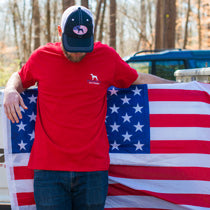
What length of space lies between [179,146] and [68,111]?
1363 millimetres

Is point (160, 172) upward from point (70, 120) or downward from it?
downward

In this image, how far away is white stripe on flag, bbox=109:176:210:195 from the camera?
3.20 m

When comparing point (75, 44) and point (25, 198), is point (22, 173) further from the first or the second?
point (75, 44)

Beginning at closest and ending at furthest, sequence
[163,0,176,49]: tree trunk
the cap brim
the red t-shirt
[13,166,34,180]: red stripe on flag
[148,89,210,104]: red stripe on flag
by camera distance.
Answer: the cap brim, the red t-shirt, [13,166,34,180]: red stripe on flag, [148,89,210,104]: red stripe on flag, [163,0,176,49]: tree trunk

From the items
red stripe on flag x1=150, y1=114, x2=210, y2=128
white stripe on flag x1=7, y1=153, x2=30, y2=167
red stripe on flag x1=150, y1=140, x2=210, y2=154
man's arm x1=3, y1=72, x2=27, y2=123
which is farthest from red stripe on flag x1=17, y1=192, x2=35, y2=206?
red stripe on flag x1=150, y1=114, x2=210, y2=128

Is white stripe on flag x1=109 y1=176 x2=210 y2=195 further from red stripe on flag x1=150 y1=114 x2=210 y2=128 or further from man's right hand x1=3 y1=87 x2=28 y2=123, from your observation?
man's right hand x1=3 y1=87 x2=28 y2=123

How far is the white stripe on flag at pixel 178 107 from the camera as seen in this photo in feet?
10.5

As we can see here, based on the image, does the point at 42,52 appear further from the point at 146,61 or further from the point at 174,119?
the point at 146,61

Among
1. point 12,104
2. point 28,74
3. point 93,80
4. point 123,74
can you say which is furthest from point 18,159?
point 123,74

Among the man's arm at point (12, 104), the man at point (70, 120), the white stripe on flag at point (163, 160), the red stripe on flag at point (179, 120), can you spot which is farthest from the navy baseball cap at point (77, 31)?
the white stripe on flag at point (163, 160)

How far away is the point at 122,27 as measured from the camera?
49625mm

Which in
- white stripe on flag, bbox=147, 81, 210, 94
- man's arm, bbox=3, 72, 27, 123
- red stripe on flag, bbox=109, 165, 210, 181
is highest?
white stripe on flag, bbox=147, 81, 210, 94

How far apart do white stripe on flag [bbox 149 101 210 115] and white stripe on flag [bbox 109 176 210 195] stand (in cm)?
72

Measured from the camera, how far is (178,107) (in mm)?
3219
